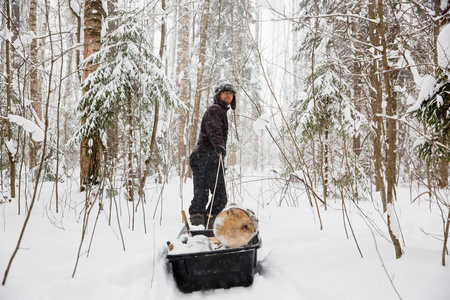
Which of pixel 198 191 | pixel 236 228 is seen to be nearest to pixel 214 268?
pixel 236 228

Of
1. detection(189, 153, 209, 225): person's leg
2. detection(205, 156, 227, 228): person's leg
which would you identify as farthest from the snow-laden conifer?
detection(205, 156, 227, 228): person's leg

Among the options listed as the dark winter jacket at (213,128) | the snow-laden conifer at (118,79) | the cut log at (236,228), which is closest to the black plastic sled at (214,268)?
the cut log at (236,228)

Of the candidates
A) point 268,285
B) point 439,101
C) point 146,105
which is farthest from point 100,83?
point 439,101

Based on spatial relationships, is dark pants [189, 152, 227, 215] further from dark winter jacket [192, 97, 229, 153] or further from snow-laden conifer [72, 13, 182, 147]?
snow-laden conifer [72, 13, 182, 147]

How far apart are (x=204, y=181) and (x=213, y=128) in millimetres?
775

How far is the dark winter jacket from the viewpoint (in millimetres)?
3477

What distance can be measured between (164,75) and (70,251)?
Answer: 3149mm

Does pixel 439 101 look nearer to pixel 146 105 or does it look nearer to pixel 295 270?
pixel 295 270

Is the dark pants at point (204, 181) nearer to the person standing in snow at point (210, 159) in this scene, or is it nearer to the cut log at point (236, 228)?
the person standing in snow at point (210, 159)

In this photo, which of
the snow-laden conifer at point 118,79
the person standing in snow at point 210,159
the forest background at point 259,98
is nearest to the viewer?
the forest background at point 259,98

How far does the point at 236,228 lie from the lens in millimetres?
2201

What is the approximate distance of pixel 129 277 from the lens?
1.89 metres

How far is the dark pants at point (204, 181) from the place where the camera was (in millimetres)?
3615

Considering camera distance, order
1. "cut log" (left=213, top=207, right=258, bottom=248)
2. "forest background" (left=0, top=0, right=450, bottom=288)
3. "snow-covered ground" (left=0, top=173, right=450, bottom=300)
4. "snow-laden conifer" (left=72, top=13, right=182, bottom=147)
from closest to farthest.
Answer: "snow-covered ground" (left=0, top=173, right=450, bottom=300) < "forest background" (left=0, top=0, right=450, bottom=288) < "cut log" (left=213, top=207, right=258, bottom=248) < "snow-laden conifer" (left=72, top=13, right=182, bottom=147)
